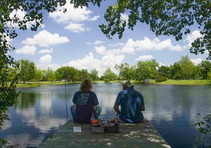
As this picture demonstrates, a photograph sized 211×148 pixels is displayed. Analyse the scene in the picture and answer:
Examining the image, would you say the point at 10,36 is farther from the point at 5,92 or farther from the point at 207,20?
the point at 207,20

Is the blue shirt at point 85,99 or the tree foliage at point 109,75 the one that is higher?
the tree foliage at point 109,75

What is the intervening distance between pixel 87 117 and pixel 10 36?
368 cm

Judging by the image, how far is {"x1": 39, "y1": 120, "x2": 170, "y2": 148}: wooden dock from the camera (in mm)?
4883

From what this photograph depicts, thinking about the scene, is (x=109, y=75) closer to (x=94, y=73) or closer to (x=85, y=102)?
(x=94, y=73)

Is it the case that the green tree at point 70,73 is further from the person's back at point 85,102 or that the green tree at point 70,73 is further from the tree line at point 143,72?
the person's back at point 85,102

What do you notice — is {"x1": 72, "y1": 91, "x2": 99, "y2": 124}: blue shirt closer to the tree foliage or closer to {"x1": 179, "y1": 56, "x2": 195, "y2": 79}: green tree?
{"x1": 179, "y1": 56, "x2": 195, "y2": 79}: green tree

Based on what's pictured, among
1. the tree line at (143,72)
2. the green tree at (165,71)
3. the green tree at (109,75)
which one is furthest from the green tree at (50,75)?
the green tree at (165,71)

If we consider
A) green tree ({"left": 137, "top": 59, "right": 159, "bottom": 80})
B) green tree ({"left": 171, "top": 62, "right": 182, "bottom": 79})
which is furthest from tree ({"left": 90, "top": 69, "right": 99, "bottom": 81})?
green tree ({"left": 171, "top": 62, "right": 182, "bottom": 79})

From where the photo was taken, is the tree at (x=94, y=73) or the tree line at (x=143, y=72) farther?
the tree at (x=94, y=73)

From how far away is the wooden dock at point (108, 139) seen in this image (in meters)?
4.88

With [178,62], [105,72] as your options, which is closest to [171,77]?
[178,62]

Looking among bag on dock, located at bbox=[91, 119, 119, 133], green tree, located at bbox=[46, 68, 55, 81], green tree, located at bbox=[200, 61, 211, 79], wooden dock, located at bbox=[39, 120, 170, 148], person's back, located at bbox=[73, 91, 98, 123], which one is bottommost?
wooden dock, located at bbox=[39, 120, 170, 148]

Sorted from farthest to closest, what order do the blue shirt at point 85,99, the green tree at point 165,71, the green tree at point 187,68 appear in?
the green tree at point 165,71, the green tree at point 187,68, the blue shirt at point 85,99

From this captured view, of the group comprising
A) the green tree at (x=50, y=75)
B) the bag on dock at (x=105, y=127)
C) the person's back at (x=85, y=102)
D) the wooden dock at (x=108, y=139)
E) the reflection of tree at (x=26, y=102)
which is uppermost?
the green tree at (x=50, y=75)
